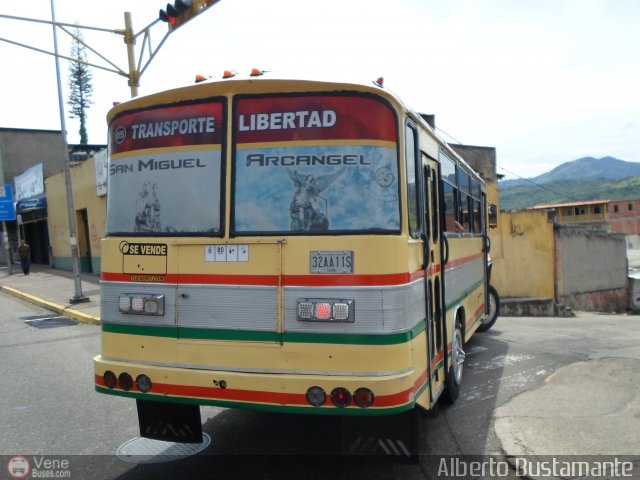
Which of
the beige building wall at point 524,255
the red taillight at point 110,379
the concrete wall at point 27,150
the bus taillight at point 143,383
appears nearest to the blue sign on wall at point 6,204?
the concrete wall at point 27,150

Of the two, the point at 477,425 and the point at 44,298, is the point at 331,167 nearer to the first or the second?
the point at 477,425

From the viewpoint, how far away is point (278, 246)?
3670 millimetres

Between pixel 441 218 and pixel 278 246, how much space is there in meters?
1.89

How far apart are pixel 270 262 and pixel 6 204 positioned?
2779cm

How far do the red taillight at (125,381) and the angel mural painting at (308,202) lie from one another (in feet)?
5.40

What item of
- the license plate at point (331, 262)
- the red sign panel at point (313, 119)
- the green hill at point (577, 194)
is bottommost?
the license plate at point (331, 262)

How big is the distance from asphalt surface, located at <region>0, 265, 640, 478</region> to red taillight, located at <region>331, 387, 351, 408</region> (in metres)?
1.77

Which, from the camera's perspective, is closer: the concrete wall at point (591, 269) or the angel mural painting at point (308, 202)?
the angel mural painting at point (308, 202)

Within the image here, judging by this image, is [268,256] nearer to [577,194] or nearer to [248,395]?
[248,395]

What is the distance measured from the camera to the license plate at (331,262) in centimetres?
352

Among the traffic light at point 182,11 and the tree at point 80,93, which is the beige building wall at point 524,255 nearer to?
the traffic light at point 182,11

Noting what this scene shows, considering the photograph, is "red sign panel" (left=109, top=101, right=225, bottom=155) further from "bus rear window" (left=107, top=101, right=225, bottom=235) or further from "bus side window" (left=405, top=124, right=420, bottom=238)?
"bus side window" (left=405, top=124, right=420, bottom=238)

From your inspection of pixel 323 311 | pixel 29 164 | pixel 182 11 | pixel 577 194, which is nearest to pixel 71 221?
pixel 182 11

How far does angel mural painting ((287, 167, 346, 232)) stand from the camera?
3.64 meters
